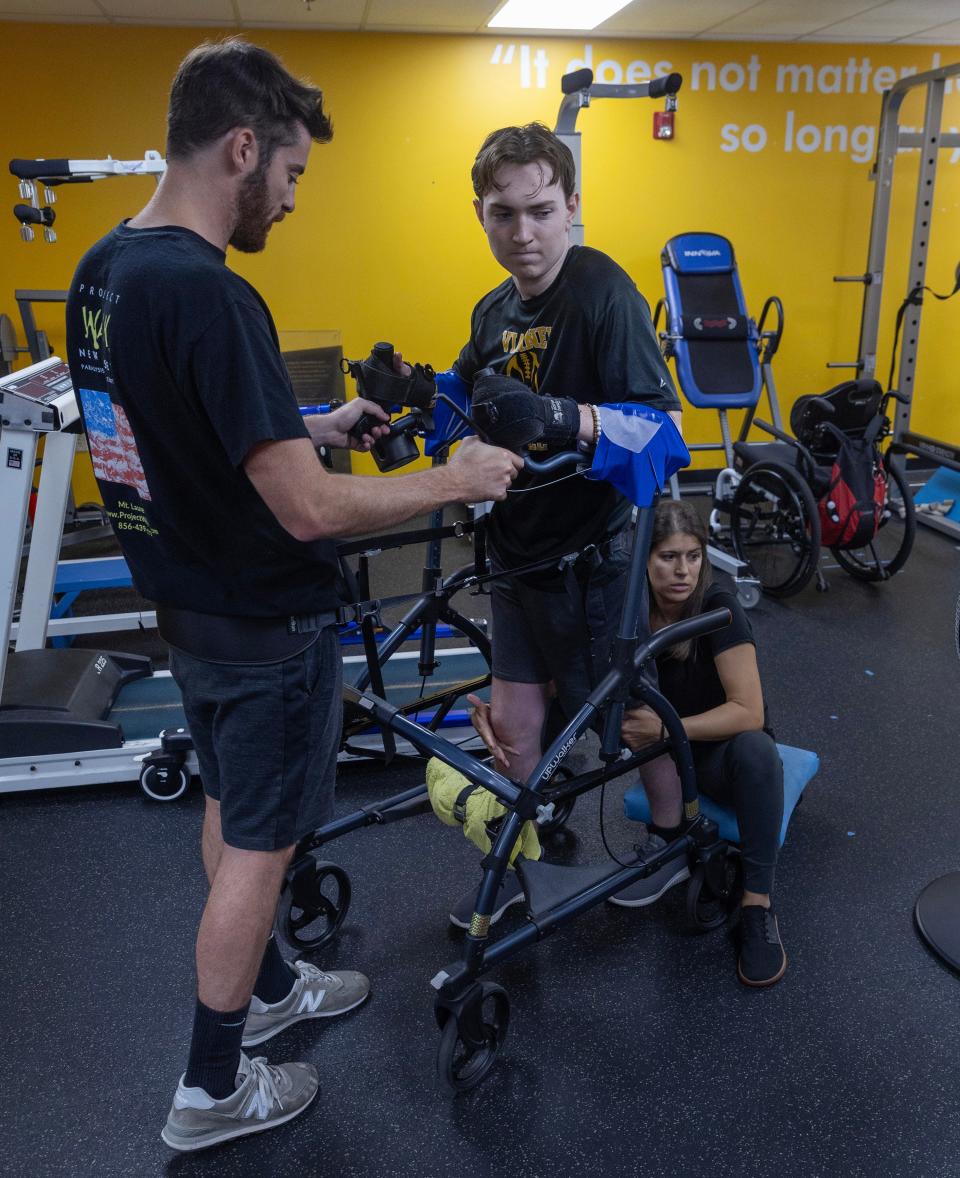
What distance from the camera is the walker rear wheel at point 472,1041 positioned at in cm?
153

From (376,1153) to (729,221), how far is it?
534cm

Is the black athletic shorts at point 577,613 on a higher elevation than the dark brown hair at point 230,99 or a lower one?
lower

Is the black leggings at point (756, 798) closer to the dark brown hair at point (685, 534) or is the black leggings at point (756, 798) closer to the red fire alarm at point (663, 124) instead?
the dark brown hair at point (685, 534)

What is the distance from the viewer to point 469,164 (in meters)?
5.04

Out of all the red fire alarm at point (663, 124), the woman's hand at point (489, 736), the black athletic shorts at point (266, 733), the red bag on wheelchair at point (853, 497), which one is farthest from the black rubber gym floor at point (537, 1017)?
the red fire alarm at point (663, 124)

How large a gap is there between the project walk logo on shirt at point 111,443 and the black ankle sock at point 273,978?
2.97 ft

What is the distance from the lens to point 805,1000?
1772mm

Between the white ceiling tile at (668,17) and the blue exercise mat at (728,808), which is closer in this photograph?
the blue exercise mat at (728,808)

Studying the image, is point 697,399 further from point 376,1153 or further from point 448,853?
point 376,1153

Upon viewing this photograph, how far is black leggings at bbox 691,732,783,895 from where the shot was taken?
1844 mm

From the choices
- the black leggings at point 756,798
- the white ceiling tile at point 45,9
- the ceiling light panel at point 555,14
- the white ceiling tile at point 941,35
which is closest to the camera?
the black leggings at point 756,798

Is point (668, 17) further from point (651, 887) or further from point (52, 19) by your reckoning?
point (651, 887)

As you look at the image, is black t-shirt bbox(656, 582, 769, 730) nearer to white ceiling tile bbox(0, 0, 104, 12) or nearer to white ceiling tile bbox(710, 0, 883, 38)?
white ceiling tile bbox(710, 0, 883, 38)

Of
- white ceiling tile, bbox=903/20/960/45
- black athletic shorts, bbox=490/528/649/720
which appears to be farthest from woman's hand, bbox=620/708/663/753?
white ceiling tile, bbox=903/20/960/45
